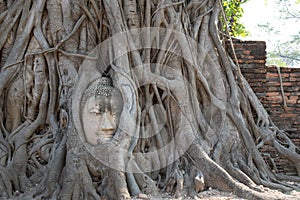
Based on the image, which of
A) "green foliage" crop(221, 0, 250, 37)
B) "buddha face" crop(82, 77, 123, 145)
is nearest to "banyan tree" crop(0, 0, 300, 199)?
"buddha face" crop(82, 77, 123, 145)

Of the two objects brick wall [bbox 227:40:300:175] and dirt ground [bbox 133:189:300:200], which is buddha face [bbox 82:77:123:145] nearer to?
dirt ground [bbox 133:189:300:200]

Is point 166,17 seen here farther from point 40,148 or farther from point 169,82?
point 40,148

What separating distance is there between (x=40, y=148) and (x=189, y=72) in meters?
1.66

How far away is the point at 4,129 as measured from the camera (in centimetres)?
429

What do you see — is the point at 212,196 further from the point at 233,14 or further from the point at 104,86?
the point at 233,14

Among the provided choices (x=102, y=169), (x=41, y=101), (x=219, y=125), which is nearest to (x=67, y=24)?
(x=41, y=101)

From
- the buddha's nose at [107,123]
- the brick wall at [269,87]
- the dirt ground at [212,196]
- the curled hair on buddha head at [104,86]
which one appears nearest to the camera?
the dirt ground at [212,196]

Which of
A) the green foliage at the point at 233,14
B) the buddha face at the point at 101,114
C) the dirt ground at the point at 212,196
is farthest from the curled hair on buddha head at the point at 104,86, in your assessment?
the green foliage at the point at 233,14

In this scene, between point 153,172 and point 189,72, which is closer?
point 153,172

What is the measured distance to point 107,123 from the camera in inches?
152

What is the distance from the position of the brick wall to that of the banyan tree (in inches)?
34.3

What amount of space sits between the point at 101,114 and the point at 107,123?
0.34 ft

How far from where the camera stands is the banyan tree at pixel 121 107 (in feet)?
12.2

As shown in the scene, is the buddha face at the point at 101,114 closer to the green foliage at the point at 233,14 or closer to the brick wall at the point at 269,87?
the brick wall at the point at 269,87
